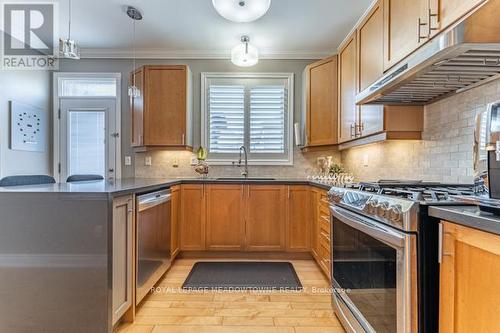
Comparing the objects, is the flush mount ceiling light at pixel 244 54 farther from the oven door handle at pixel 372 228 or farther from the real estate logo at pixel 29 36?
the oven door handle at pixel 372 228

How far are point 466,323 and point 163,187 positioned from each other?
2.27 meters

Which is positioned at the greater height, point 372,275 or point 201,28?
point 201,28

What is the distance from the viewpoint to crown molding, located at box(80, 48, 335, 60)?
3.96 meters

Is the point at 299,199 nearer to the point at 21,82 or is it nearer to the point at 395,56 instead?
the point at 395,56

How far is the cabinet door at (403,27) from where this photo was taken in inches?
66.1

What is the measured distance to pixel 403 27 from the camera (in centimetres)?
190

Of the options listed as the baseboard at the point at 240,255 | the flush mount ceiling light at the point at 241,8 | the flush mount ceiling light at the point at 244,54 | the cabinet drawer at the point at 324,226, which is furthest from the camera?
the baseboard at the point at 240,255

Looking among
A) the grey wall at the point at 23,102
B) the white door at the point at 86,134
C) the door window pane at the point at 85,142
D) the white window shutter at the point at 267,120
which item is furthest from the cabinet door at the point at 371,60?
the grey wall at the point at 23,102

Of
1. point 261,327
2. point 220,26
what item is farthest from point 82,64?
point 261,327

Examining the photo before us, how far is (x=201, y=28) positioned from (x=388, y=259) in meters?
3.05

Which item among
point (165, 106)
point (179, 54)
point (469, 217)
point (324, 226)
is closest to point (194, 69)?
point (179, 54)

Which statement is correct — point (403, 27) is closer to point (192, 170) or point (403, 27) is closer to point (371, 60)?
point (371, 60)

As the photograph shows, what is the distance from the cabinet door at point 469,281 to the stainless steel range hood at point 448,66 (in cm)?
78

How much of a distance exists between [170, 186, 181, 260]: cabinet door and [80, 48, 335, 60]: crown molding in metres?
1.93
